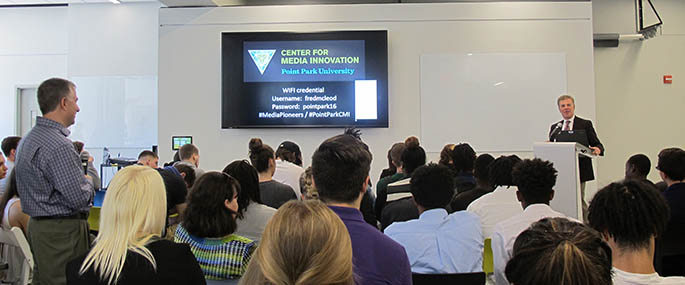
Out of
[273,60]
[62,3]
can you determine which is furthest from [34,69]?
[273,60]

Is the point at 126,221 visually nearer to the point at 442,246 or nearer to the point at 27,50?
the point at 442,246

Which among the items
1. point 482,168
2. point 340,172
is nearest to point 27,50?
point 482,168

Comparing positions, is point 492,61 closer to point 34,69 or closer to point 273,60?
point 273,60

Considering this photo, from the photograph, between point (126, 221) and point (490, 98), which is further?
point (490, 98)

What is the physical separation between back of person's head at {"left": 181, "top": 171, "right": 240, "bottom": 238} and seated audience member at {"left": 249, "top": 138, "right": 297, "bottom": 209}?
1014mm

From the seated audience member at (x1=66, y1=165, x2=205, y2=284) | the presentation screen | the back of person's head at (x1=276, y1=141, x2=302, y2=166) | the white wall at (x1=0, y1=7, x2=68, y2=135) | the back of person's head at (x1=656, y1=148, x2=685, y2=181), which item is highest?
the white wall at (x1=0, y1=7, x2=68, y2=135)

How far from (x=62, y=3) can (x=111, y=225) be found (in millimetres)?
9077

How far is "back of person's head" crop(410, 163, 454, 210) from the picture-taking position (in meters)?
2.34

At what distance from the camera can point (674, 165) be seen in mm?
3104

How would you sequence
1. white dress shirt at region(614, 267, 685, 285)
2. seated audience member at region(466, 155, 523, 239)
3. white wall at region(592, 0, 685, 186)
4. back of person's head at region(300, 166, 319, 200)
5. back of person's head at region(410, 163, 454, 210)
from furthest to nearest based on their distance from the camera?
white wall at region(592, 0, 685, 186) < back of person's head at region(300, 166, 319, 200) < seated audience member at region(466, 155, 523, 239) < back of person's head at region(410, 163, 454, 210) < white dress shirt at region(614, 267, 685, 285)

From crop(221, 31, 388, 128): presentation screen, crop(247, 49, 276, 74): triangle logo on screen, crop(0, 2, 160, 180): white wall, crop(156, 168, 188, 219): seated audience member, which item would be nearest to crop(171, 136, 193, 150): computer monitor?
crop(221, 31, 388, 128): presentation screen

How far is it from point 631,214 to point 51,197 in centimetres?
273

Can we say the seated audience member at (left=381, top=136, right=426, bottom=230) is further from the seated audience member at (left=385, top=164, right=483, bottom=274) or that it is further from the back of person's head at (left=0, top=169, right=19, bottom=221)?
the back of person's head at (left=0, top=169, right=19, bottom=221)

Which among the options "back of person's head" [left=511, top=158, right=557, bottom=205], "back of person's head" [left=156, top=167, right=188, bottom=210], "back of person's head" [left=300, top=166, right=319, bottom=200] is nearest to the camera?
"back of person's head" [left=511, top=158, right=557, bottom=205]
